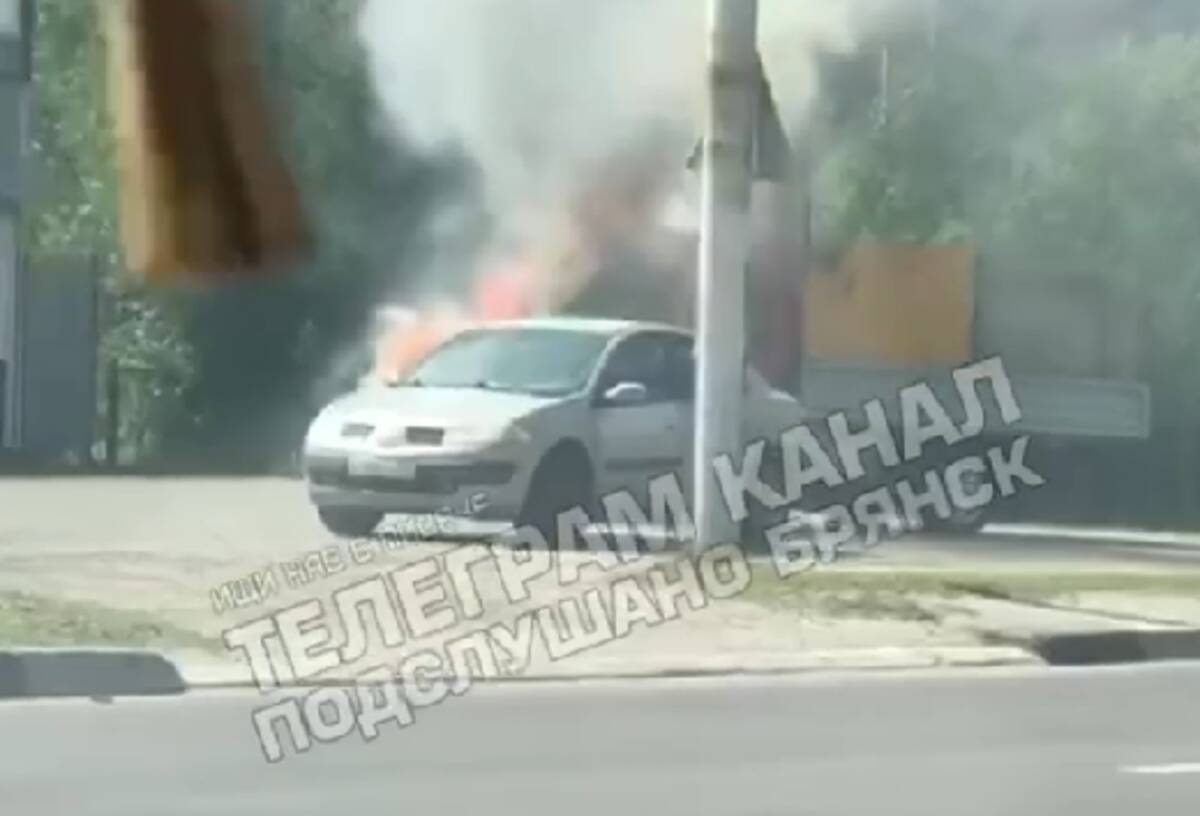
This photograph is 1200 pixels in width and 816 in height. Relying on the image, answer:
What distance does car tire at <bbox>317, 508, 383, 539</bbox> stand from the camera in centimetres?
1447

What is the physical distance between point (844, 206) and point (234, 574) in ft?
14.2

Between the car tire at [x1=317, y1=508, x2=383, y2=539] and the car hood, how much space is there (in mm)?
505

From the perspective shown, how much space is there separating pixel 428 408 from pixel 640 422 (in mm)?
1462

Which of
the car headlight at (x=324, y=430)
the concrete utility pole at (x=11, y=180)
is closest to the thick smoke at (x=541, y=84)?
the concrete utility pole at (x=11, y=180)

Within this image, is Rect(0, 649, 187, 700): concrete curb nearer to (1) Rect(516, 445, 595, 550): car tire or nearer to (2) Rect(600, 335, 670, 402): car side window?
(1) Rect(516, 445, 595, 550): car tire

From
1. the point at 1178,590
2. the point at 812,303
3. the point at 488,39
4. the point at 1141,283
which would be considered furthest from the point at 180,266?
the point at 1141,283

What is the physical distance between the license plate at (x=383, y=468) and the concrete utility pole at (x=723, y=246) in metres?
1.50

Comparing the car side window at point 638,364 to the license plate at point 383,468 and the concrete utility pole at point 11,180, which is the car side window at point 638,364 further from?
the concrete utility pole at point 11,180

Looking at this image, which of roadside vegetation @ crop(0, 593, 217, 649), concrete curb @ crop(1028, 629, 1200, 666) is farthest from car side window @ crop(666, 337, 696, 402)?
roadside vegetation @ crop(0, 593, 217, 649)

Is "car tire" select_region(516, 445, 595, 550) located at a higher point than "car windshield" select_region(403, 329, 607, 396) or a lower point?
lower

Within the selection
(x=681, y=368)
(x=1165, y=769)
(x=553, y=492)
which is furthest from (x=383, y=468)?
(x=1165, y=769)

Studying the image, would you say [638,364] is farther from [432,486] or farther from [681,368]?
[432,486]

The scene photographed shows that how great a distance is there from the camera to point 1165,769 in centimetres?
870

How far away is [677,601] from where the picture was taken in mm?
12648
